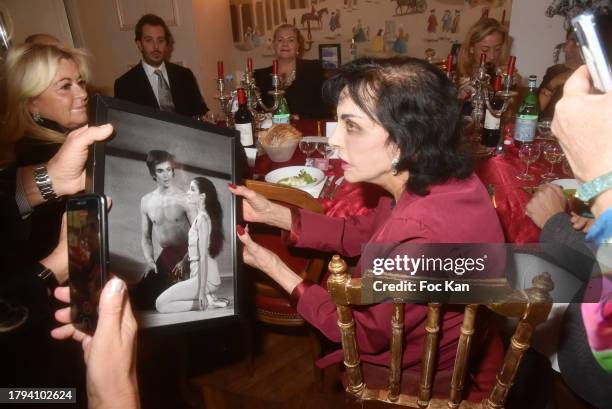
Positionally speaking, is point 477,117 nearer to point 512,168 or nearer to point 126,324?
point 512,168

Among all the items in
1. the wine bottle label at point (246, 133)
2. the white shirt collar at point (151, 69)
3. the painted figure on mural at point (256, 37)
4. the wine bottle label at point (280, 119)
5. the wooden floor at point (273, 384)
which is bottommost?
the wooden floor at point (273, 384)

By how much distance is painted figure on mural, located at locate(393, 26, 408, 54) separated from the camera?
4785 mm

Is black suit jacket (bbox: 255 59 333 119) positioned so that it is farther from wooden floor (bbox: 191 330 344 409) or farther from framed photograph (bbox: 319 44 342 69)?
wooden floor (bbox: 191 330 344 409)

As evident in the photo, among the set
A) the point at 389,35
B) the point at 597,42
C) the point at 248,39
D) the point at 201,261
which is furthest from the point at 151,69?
the point at 597,42

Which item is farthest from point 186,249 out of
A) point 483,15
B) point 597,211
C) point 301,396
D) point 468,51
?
point 483,15

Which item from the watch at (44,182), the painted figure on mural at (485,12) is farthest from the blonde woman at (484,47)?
the watch at (44,182)

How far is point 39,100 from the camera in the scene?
71.6 inches

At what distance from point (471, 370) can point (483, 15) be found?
14.3 feet

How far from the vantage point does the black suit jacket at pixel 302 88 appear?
3893mm

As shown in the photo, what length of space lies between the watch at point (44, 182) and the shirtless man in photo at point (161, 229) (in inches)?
21.6

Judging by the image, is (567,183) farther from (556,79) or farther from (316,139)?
(556,79)

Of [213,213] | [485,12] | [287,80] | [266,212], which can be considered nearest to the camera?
[213,213]

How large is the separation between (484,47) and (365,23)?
6.55 feet

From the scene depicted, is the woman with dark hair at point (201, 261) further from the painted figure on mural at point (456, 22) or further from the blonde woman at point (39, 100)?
the painted figure on mural at point (456, 22)
